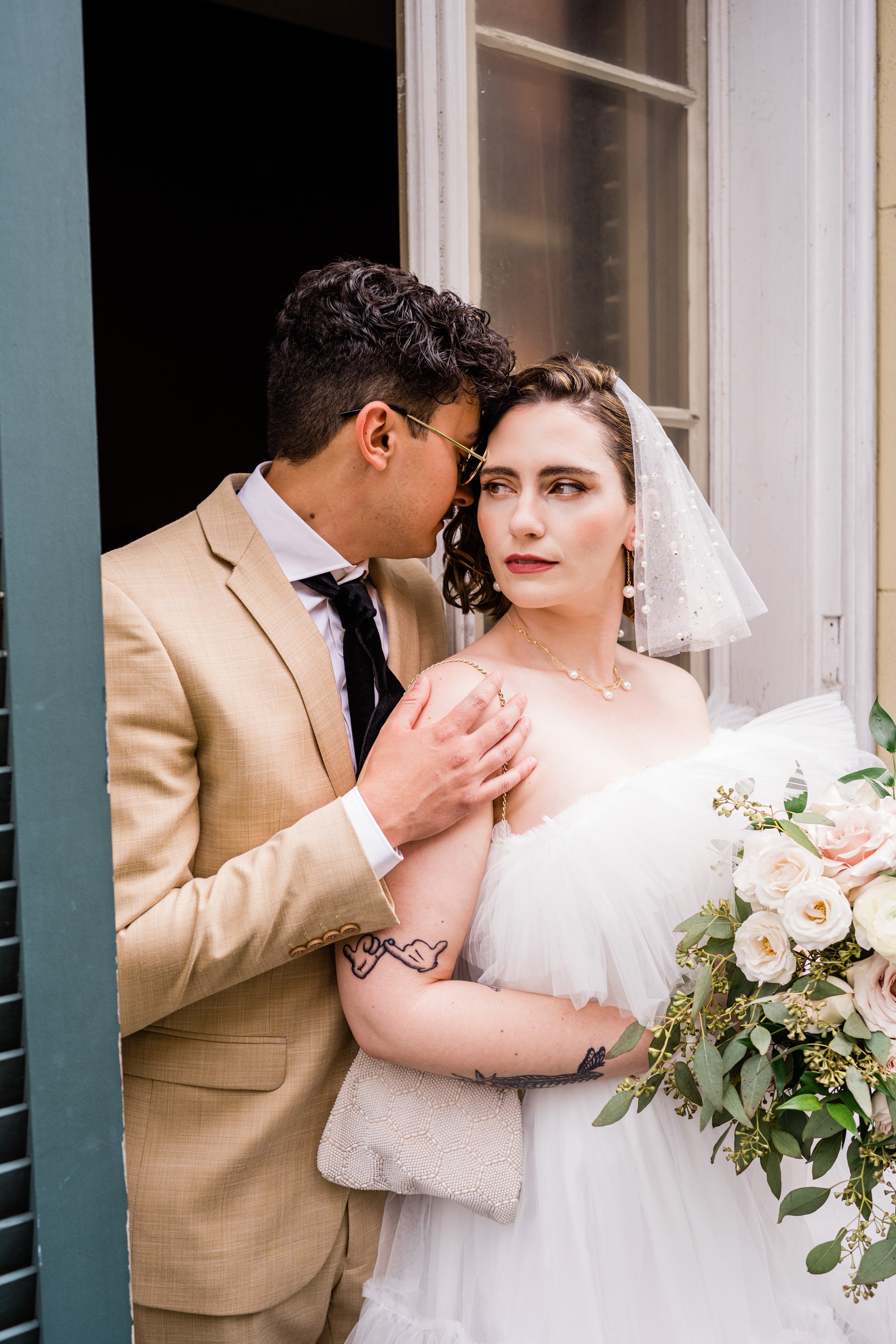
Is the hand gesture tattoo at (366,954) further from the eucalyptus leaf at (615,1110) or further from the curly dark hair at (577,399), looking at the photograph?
the curly dark hair at (577,399)

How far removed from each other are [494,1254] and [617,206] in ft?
7.13

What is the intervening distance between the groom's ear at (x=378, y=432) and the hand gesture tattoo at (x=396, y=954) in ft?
2.68

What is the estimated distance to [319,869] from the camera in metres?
1.49

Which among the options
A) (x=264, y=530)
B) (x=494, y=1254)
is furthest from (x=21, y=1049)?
(x=264, y=530)

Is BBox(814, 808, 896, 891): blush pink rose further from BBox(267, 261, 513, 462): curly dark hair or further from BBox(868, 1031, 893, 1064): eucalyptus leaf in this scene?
BBox(267, 261, 513, 462): curly dark hair

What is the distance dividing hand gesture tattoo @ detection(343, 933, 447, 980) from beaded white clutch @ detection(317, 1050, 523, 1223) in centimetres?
18

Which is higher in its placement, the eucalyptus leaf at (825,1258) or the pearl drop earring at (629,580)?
the pearl drop earring at (629,580)

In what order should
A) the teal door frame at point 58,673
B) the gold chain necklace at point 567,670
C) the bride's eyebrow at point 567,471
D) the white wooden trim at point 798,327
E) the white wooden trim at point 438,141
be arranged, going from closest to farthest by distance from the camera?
the teal door frame at point 58,673, the bride's eyebrow at point 567,471, the gold chain necklace at point 567,670, the white wooden trim at point 438,141, the white wooden trim at point 798,327

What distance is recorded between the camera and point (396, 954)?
1.57 m

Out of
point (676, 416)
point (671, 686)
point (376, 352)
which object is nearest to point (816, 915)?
point (671, 686)

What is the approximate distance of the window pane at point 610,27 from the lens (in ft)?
7.01

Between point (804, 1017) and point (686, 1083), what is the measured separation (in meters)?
0.22

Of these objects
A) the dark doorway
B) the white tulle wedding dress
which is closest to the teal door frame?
the white tulle wedding dress

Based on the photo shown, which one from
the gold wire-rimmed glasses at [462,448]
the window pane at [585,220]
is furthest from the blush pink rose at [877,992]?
the window pane at [585,220]
